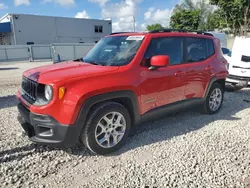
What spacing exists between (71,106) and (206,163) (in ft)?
6.78

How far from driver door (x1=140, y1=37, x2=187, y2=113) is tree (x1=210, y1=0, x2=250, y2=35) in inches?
918

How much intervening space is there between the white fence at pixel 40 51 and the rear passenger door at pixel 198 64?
59.2 ft

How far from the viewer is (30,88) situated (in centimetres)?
325

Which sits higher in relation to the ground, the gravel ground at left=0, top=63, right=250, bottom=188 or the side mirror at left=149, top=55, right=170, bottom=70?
the side mirror at left=149, top=55, right=170, bottom=70

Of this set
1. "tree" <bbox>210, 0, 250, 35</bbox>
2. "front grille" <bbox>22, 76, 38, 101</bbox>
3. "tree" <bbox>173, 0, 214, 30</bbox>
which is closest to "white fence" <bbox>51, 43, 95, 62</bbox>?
"tree" <bbox>210, 0, 250, 35</bbox>

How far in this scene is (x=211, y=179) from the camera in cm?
275

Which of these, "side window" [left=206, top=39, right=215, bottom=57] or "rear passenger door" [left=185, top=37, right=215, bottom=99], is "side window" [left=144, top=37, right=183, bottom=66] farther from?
"side window" [left=206, top=39, right=215, bottom=57]

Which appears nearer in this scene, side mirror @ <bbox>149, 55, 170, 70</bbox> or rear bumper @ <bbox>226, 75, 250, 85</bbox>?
side mirror @ <bbox>149, 55, 170, 70</bbox>

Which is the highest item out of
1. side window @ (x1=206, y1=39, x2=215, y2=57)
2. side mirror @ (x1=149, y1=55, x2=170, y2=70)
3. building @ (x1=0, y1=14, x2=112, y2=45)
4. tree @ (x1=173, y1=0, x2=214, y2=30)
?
tree @ (x1=173, y1=0, x2=214, y2=30)

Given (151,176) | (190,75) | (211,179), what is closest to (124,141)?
(151,176)

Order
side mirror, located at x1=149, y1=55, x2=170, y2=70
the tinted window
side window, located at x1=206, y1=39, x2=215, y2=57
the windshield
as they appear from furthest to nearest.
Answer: the tinted window → side window, located at x1=206, y1=39, x2=215, y2=57 → the windshield → side mirror, located at x1=149, y1=55, x2=170, y2=70

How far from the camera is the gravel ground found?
2.72 meters

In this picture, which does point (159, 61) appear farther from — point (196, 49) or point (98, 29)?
point (98, 29)

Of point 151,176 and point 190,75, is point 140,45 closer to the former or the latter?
point 190,75
